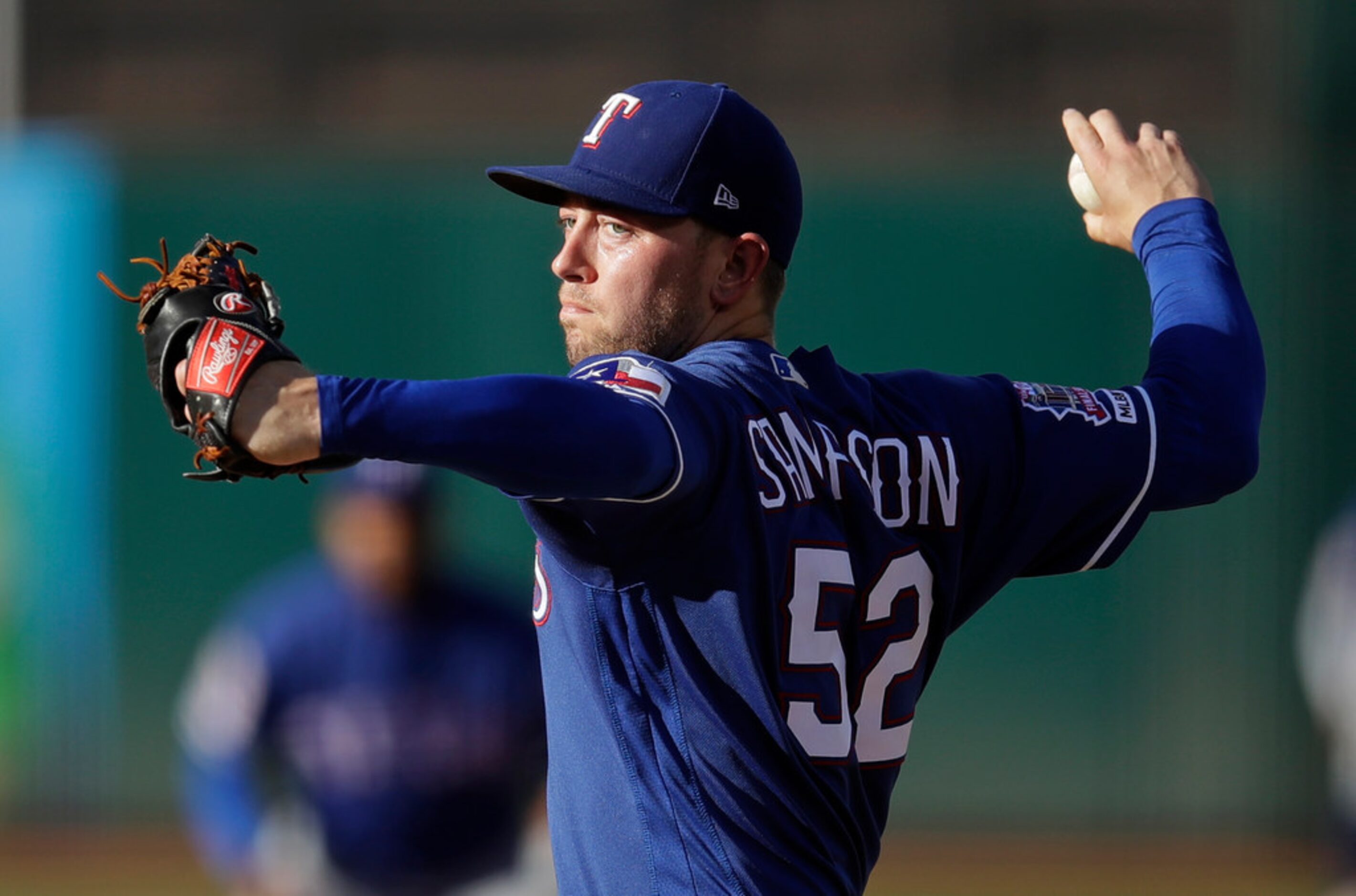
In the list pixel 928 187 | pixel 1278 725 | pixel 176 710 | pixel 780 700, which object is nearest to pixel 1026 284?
pixel 928 187

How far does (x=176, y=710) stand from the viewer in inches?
341

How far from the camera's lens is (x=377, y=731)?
5.21 metres

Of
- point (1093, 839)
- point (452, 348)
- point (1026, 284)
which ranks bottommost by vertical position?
point (1093, 839)

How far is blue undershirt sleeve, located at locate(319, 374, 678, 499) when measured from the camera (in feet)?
5.96

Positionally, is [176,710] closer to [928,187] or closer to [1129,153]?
[928,187]

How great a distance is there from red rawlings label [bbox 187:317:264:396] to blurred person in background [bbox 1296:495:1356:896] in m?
5.69

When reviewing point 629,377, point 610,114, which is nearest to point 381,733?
point 610,114

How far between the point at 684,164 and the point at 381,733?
3.17 metres

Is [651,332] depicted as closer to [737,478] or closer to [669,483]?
[737,478]

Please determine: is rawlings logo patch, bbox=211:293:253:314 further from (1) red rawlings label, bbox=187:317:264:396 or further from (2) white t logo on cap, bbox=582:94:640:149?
(2) white t logo on cap, bbox=582:94:640:149

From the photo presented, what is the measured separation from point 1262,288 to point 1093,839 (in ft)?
9.00

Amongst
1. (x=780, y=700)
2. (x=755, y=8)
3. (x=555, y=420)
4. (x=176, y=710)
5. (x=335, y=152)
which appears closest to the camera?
(x=555, y=420)

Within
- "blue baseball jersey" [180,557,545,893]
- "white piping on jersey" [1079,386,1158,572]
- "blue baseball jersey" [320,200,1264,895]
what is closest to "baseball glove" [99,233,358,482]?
"blue baseball jersey" [320,200,1264,895]

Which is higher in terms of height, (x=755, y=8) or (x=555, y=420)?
(x=755, y=8)
